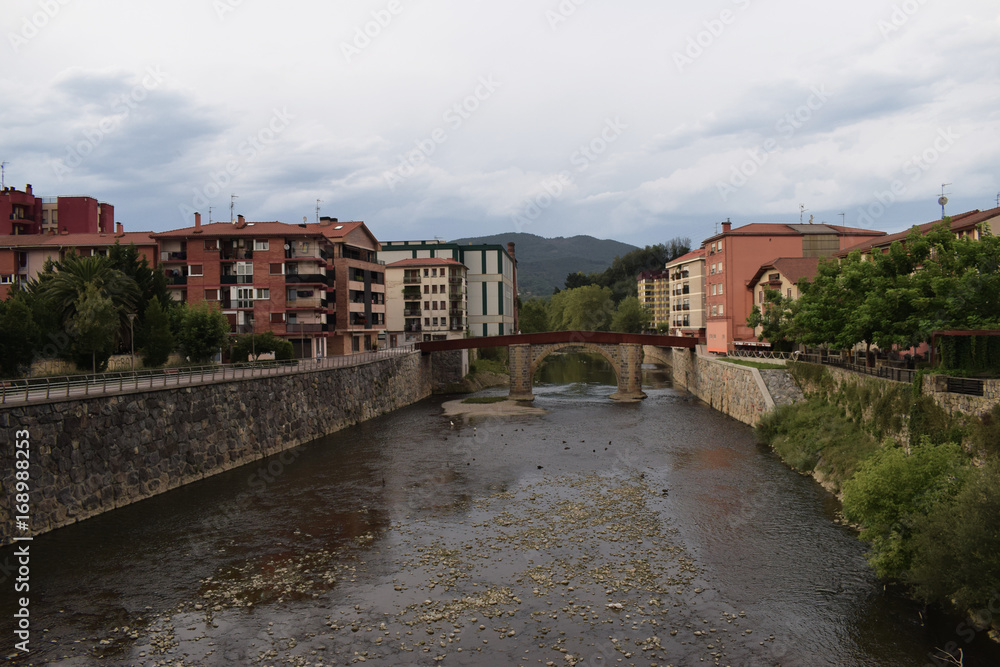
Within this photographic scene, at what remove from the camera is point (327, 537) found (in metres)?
26.6

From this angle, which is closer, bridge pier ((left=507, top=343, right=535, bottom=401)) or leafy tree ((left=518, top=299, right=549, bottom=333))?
bridge pier ((left=507, top=343, right=535, bottom=401))

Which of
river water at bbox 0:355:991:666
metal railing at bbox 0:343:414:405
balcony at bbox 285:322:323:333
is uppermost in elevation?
balcony at bbox 285:322:323:333

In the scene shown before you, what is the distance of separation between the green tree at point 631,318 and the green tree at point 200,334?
94026mm

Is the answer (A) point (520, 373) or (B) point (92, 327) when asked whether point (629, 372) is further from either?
(B) point (92, 327)

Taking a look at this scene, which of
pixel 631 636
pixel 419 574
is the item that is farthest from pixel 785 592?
pixel 419 574

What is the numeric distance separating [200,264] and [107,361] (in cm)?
2338

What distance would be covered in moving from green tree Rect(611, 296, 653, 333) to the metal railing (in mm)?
87001

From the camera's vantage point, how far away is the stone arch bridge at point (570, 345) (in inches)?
2793

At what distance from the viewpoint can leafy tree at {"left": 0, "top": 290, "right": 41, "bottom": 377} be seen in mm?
37531

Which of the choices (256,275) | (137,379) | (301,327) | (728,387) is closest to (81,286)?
(137,379)

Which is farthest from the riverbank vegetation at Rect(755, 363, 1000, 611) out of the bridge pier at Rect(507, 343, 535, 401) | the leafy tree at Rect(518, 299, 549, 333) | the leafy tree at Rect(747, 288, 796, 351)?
A: the leafy tree at Rect(518, 299, 549, 333)

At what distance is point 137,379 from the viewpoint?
3462cm

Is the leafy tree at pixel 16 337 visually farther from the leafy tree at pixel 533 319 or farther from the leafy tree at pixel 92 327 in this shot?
the leafy tree at pixel 533 319

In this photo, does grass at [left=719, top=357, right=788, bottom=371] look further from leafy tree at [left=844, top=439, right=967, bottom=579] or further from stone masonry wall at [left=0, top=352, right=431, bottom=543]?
stone masonry wall at [left=0, top=352, right=431, bottom=543]
